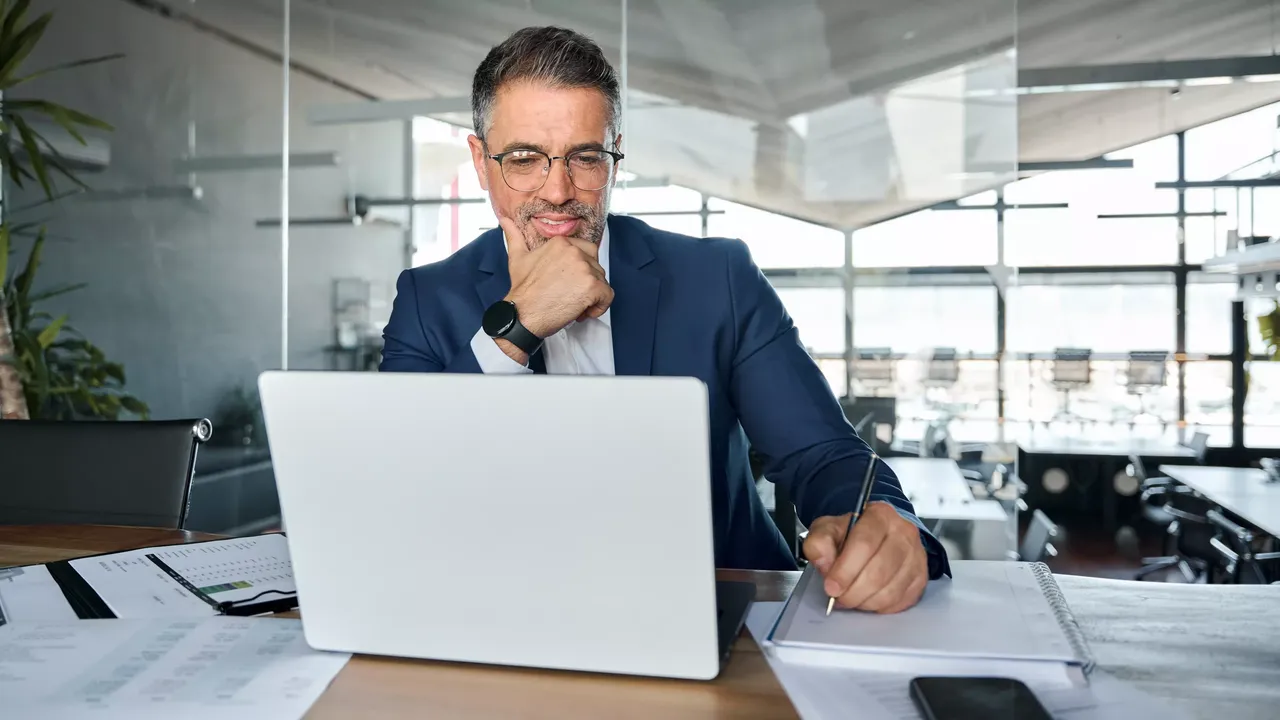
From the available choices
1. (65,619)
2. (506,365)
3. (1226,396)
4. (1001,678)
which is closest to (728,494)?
(506,365)

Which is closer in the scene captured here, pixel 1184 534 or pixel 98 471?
pixel 98 471

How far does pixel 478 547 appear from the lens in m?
0.78

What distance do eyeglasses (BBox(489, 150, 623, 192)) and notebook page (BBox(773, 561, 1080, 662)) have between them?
79 centimetres

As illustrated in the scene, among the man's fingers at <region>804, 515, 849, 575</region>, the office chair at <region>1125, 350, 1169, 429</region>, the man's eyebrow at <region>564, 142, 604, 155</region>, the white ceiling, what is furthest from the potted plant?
the office chair at <region>1125, 350, 1169, 429</region>

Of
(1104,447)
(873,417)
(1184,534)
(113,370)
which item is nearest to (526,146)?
(873,417)

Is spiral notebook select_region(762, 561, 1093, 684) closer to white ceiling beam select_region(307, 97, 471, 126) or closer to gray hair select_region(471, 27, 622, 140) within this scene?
gray hair select_region(471, 27, 622, 140)

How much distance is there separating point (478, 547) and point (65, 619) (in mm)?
549

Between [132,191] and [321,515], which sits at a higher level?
[132,191]

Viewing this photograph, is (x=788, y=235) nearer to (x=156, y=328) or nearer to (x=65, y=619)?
(x=156, y=328)

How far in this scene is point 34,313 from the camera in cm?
384

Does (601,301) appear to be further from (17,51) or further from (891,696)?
(17,51)

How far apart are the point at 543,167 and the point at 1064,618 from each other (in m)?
1.03

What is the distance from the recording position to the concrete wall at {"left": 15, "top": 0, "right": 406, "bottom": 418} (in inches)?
177

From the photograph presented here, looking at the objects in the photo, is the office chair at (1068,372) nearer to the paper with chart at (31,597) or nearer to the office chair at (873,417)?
the office chair at (873,417)
